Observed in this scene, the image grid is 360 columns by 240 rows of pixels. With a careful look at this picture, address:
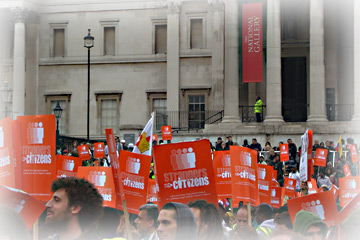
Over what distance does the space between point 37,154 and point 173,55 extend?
35510 mm

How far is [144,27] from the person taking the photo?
4484 cm

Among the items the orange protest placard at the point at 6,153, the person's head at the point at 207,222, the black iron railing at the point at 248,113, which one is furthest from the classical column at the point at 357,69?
the person's head at the point at 207,222

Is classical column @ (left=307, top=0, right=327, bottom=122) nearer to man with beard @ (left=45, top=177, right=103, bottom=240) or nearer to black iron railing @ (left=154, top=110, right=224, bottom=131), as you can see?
black iron railing @ (left=154, top=110, right=224, bottom=131)

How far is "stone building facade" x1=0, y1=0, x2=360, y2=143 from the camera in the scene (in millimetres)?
40750

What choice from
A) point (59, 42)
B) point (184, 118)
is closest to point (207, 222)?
point (184, 118)

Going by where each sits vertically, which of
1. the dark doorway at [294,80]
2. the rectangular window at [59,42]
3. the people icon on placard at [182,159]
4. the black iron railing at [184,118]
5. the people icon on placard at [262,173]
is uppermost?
the rectangular window at [59,42]

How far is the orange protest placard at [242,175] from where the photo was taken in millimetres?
10078

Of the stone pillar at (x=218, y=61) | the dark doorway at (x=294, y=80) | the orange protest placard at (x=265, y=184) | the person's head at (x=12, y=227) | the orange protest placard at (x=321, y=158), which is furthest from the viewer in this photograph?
the dark doorway at (x=294, y=80)

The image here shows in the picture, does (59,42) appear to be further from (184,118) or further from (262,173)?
(262,173)

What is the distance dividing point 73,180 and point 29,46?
4181cm

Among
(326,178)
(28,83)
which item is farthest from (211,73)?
(326,178)

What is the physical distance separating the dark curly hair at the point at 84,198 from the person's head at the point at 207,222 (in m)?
1.09

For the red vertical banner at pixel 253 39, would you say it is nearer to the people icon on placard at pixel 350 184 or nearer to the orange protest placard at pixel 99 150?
the orange protest placard at pixel 99 150

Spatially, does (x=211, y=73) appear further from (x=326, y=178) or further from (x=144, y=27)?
(x=326, y=178)
